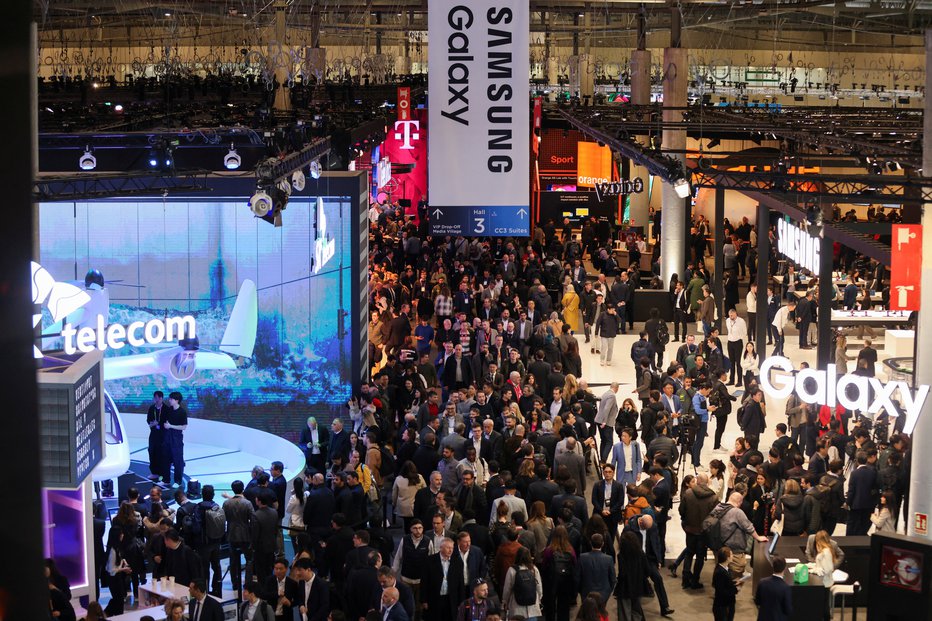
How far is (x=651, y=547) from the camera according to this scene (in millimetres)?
10930

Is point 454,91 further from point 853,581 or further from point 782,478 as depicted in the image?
point 853,581

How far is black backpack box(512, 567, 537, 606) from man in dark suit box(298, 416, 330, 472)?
15.8ft

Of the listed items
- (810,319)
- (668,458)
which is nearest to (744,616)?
(668,458)

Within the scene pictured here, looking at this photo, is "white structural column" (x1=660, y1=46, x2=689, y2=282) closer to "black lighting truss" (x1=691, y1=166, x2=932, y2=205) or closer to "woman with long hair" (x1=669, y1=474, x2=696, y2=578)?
"black lighting truss" (x1=691, y1=166, x2=932, y2=205)

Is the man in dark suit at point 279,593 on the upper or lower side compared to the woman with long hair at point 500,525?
lower

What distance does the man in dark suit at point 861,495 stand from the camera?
11.8 metres

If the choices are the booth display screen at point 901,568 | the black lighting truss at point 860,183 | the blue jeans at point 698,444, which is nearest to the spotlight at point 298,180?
the black lighting truss at point 860,183

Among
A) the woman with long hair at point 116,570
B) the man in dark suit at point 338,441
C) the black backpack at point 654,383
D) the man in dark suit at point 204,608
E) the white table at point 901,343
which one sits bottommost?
the woman with long hair at point 116,570

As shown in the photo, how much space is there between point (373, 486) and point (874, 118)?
17.0 m

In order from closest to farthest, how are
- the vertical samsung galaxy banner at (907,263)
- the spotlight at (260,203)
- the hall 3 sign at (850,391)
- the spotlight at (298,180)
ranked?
the hall 3 sign at (850,391) → the vertical samsung galaxy banner at (907,263) → the spotlight at (260,203) → the spotlight at (298,180)

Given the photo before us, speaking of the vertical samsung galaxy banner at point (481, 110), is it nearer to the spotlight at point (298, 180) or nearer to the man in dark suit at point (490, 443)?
the man in dark suit at point (490, 443)

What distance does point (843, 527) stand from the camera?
1347cm

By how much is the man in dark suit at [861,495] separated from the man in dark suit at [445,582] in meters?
4.41

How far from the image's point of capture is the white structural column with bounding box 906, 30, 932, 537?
11.8 metres
